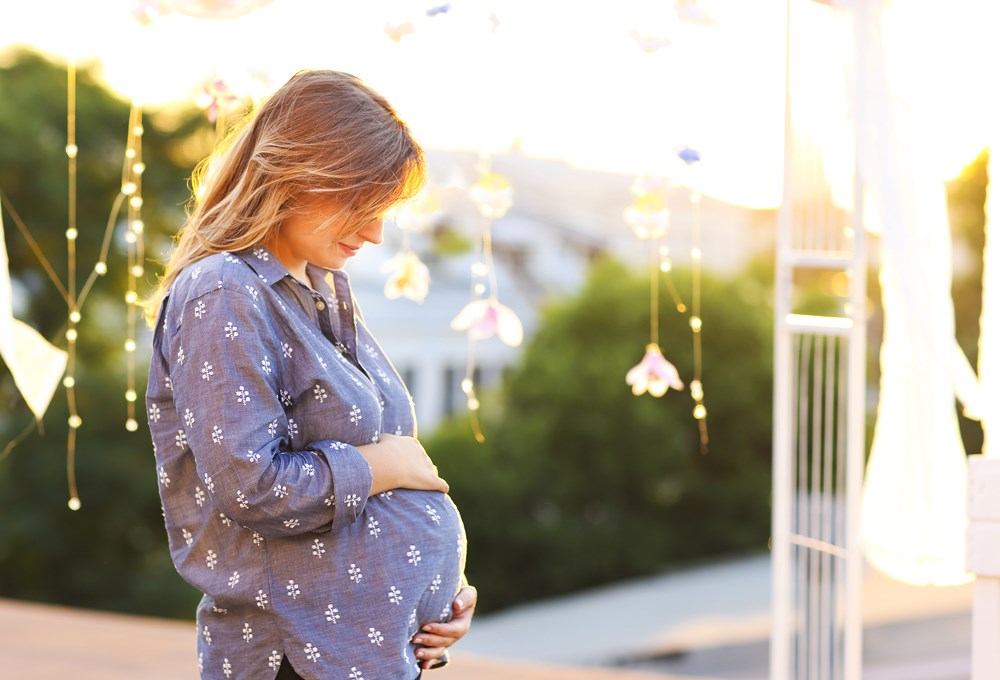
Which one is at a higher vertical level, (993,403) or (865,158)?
(865,158)

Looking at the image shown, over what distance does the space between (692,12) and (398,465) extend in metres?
0.96

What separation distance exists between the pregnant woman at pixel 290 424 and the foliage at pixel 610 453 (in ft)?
27.1

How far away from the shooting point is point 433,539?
1192mm

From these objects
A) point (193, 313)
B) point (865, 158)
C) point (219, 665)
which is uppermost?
Answer: point (865, 158)

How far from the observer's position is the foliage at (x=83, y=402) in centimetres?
772

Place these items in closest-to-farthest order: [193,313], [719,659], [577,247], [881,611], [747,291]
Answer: [193,313] → [719,659] → [881,611] → [747,291] → [577,247]

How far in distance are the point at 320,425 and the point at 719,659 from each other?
5831mm

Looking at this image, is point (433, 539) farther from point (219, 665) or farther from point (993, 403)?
point (993, 403)

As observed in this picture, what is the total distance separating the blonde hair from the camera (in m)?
1.09

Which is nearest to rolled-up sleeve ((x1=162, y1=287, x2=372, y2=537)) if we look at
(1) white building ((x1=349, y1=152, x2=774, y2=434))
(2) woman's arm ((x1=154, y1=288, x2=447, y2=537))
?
(2) woman's arm ((x1=154, y1=288, x2=447, y2=537))

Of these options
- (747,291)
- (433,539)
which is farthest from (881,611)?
(433,539)

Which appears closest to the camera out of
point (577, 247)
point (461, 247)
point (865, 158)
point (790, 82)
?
point (865, 158)

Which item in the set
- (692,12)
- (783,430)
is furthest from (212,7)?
(783,430)

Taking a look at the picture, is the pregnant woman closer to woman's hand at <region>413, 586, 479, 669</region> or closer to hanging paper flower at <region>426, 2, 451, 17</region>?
woman's hand at <region>413, 586, 479, 669</region>
